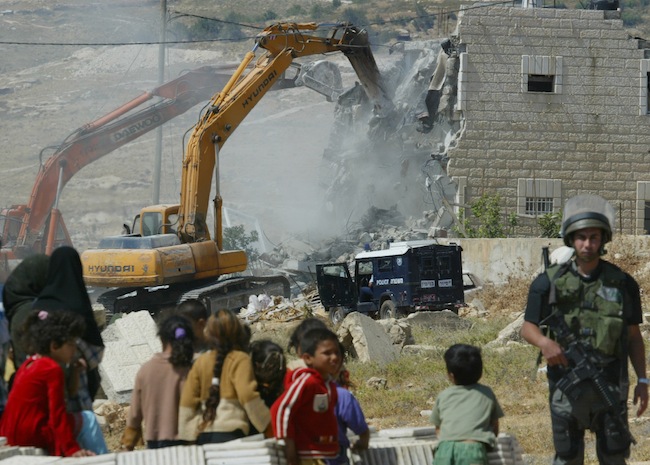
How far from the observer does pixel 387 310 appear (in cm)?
2228

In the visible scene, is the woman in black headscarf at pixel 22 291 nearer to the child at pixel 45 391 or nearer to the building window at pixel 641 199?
the child at pixel 45 391

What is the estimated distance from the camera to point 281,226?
175 ft

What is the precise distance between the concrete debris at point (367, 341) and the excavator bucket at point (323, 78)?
17718 mm

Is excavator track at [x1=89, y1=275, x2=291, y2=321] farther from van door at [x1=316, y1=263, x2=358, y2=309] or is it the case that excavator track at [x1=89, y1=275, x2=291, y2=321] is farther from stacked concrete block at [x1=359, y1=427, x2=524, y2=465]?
stacked concrete block at [x1=359, y1=427, x2=524, y2=465]

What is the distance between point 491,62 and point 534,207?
3.77 metres

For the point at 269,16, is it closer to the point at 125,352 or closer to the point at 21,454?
the point at 125,352

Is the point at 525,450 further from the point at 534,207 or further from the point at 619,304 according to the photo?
the point at 534,207

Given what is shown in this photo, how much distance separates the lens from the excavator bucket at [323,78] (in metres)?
33.3

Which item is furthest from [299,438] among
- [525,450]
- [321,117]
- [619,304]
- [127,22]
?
[127,22]

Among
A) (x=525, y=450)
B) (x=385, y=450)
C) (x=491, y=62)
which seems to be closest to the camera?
(x=385, y=450)

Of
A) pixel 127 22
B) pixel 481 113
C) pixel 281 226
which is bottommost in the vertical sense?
pixel 281 226

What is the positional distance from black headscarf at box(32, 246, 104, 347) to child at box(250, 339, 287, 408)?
41.8 inches

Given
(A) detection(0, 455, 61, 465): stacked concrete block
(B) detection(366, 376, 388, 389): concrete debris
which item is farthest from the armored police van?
(A) detection(0, 455, 61, 465): stacked concrete block

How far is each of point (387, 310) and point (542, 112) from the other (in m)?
9.44
